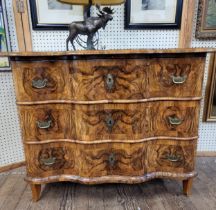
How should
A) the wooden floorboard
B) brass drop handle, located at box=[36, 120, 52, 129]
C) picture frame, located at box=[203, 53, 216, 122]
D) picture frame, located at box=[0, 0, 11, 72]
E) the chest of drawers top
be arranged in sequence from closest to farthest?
the chest of drawers top, brass drop handle, located at box=[36, 120, 52, 129], the wooden floorboard, picture frame, located at box=[0, 0, 11, 72], picture frame, located at box=[203, 53, 216, 122]

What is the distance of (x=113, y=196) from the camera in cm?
132

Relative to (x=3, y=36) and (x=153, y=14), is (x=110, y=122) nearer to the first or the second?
(x=153, y=14)

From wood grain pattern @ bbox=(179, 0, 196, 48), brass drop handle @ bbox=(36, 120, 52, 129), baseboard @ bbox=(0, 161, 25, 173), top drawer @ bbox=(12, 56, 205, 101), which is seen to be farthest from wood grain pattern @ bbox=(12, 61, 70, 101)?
wood grain pattern @ bbox=(179, 0, 196, 48)

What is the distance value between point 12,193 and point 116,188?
762mm

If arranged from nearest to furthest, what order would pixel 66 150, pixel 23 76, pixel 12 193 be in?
1. pixel 23 76
2. pixel 66 150
3. pixel 12 193

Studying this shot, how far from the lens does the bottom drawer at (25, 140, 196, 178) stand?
113 centimetres

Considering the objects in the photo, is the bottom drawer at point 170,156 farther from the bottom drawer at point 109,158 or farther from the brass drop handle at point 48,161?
the brass drop handle at point 48,161

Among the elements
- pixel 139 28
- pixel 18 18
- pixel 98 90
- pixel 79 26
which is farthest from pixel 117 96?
pixel 18 18

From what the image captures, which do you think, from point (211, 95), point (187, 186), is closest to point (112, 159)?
point (187, 186)

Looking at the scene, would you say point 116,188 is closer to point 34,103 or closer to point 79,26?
point 34,103

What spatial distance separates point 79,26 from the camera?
1067mm

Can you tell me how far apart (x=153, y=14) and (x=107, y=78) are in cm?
79

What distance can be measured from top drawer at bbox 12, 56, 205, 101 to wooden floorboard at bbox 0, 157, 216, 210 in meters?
0.73

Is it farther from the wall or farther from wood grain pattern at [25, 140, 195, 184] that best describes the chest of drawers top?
the wall
